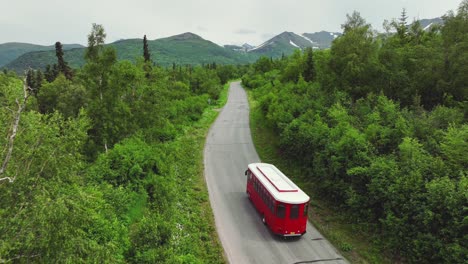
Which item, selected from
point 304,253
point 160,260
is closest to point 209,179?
point 304,253

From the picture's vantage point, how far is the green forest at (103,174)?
877cm

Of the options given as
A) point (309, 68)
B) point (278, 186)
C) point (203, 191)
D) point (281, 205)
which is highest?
point (309, 68)

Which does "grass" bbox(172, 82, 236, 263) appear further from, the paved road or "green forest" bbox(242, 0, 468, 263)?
"green forest" bbox(242, 0, 468, 263)

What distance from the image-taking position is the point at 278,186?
19703 mm

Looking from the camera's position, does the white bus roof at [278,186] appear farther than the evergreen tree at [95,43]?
No

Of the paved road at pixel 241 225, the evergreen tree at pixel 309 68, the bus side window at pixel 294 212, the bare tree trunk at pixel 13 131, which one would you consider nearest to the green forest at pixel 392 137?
the paved road at pixel 241 225

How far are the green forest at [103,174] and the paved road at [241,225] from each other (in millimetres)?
963

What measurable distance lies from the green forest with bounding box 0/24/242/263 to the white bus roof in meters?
4.68

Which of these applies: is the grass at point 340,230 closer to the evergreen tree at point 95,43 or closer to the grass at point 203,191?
the grass at point 203,191

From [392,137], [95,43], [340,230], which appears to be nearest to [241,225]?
[340,230]

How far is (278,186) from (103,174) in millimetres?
12880

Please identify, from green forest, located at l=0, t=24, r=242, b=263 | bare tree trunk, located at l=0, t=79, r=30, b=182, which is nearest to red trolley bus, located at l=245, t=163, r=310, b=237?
green forest, located at l=0, t=24, r=242, b=263

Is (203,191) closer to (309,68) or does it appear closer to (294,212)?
(294,212)

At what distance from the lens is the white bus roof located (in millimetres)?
18228
